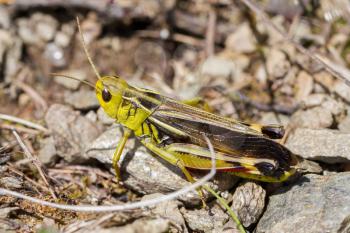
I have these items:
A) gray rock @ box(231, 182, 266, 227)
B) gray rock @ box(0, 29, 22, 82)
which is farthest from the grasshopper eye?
gray rock @ box(0, 29, 22, 82)

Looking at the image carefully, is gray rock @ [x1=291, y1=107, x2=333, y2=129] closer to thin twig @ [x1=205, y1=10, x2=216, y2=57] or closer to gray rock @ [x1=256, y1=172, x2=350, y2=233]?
gray rock @ [x1=256, y1=172, x2=350, y2=233]

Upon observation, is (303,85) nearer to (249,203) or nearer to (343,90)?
(343,90)

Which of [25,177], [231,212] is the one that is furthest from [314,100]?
[25,177]

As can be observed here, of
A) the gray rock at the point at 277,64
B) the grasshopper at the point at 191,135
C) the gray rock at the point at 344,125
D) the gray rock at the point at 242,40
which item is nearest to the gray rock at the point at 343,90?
the gray rock at the point at 344,125

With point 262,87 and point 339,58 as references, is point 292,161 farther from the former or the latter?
point 339,58

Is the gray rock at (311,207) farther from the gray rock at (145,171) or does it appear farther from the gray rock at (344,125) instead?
the gray rock at (344,125)

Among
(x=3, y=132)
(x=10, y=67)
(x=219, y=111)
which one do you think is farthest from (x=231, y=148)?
(x=10, y=67)
